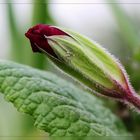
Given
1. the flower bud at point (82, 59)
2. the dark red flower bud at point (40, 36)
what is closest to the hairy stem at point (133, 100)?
the flower bud at point (82, 59)

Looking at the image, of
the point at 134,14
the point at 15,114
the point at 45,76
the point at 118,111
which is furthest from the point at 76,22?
the point at 45,76

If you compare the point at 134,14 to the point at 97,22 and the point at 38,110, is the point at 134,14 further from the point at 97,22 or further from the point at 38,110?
the point at 38,110

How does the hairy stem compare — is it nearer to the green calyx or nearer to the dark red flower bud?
the green calyx

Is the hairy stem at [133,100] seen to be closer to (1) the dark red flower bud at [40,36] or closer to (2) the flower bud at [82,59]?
(2) the flower bud at [82,59]

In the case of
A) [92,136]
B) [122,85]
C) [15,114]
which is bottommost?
[15,114]

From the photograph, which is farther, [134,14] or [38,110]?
[134,14]

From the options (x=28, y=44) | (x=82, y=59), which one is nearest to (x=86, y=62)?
(x=82, y=59)

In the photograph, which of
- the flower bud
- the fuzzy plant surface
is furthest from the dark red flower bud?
the fuzzy plant surface

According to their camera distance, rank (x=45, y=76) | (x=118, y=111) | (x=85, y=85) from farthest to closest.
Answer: (x=118, y=111)
(x=45, y=76)
(x=85, y=85)
